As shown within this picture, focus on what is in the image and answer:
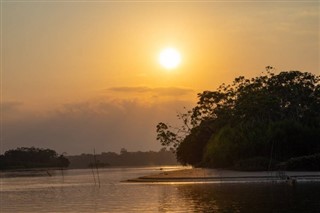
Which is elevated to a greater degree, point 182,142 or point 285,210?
point 182,142

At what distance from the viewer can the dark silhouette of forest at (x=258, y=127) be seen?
2662 inches

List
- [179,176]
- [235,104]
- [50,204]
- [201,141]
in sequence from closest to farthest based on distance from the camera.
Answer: [50,204] < [179,176] < [235,104] < [201,141]

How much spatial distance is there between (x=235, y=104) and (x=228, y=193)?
48.3m

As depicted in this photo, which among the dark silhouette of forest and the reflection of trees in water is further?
the dark silhouette of forest

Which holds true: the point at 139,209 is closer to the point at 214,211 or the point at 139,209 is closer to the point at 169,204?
the point at 169,204

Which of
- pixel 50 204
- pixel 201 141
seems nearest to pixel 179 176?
pixel 50 204

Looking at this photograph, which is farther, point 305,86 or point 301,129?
point 305,86

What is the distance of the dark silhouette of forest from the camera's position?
2662 inches

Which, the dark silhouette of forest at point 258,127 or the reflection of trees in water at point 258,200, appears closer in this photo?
the reflection of trees in water at point 258,200

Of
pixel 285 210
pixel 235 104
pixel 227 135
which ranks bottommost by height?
pixel 285 210

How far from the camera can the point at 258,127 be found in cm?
7238

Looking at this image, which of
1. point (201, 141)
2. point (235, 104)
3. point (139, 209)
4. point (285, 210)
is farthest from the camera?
point (201, 141)

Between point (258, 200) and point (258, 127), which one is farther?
point (258, 127)

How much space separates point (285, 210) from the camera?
89.8 ft
